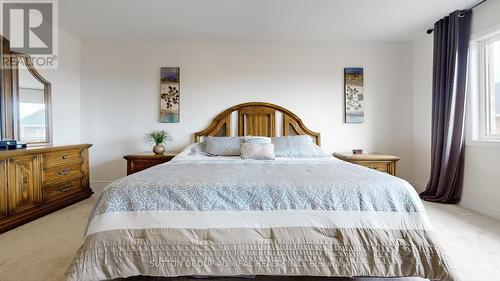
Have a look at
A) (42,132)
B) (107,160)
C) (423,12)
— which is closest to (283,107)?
(423,12)

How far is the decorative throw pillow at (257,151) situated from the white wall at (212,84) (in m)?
1.14

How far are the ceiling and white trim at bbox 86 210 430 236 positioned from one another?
2.34 metres

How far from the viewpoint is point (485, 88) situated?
2.90m

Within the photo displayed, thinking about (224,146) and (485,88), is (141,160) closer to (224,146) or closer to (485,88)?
(224,146)

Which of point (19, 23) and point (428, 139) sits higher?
point (19, 23)

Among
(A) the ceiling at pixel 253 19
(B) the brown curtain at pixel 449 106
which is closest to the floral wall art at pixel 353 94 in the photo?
(A) the ceiling at pixel 253 19

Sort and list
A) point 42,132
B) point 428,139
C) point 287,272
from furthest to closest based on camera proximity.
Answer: point 428,139 → point 42,132 → point 287,272

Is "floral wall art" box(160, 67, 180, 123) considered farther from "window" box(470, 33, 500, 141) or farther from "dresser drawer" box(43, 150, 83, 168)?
"window" box(470, 33, 500, 141)

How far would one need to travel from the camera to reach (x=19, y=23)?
9.57 ft

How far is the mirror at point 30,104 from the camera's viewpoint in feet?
9.41

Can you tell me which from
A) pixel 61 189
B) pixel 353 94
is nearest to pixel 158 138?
pixel 61 189

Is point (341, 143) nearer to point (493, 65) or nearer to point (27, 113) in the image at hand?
point (493, 65)

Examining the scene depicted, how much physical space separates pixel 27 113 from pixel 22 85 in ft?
1.12

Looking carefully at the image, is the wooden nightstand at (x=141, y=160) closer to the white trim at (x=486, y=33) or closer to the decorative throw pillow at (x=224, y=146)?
the decorative throw pillow at (x=224, y=146)
